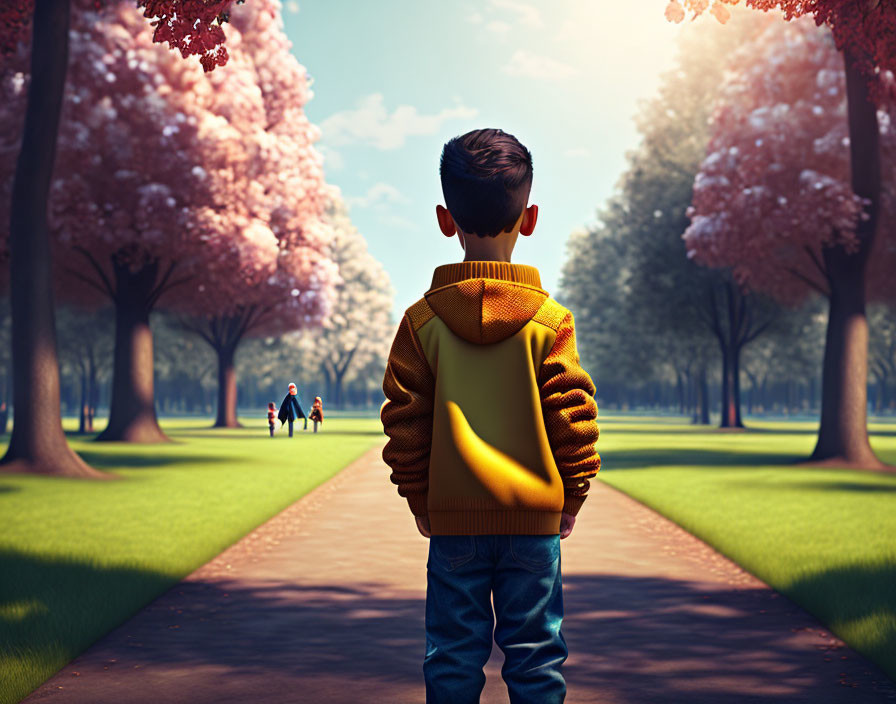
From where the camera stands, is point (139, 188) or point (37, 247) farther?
point (139, 188)

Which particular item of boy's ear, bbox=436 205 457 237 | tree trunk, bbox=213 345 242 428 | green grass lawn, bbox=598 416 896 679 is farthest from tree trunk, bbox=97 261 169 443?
boy's ear, bbox=436 205 457 237

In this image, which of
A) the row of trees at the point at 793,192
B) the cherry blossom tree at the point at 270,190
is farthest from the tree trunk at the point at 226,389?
the row of trees at the point at 793,192

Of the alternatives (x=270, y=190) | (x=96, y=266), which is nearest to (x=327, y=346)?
(x=270, y=190)

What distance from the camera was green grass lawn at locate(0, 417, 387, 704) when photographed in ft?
22.8

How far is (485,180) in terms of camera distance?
3.72m

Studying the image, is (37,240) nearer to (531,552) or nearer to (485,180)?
(485,180)

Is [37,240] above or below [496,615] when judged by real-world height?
above

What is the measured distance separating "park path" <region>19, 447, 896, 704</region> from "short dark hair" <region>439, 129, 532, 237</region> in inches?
106

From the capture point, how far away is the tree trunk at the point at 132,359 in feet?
98.4

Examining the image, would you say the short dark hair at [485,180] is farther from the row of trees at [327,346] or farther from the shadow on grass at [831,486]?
the row of trees at [327,346]

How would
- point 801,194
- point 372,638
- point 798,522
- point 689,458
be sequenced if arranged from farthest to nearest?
point 689,458
point 801,194
point 798,522
point 372,638

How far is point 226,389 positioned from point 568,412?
44.7 meters

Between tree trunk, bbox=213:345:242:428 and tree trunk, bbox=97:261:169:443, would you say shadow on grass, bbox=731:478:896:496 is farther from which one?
tree trunk, bbox=213:345:242:428

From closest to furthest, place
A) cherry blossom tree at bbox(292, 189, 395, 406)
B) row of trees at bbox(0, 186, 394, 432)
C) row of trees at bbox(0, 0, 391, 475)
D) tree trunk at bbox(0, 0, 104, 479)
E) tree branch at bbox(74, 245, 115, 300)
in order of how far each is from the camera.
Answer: tree trunk at bbox(0, 0, 104, 479), row of trees at bbox(0, 0, 391, 475), tree branch at bbox(74, 245, 115, 300), row of trees at bbox(0, 186, 394, 432), cherry blossom tree at bbox(292, 189, 395, 406)
